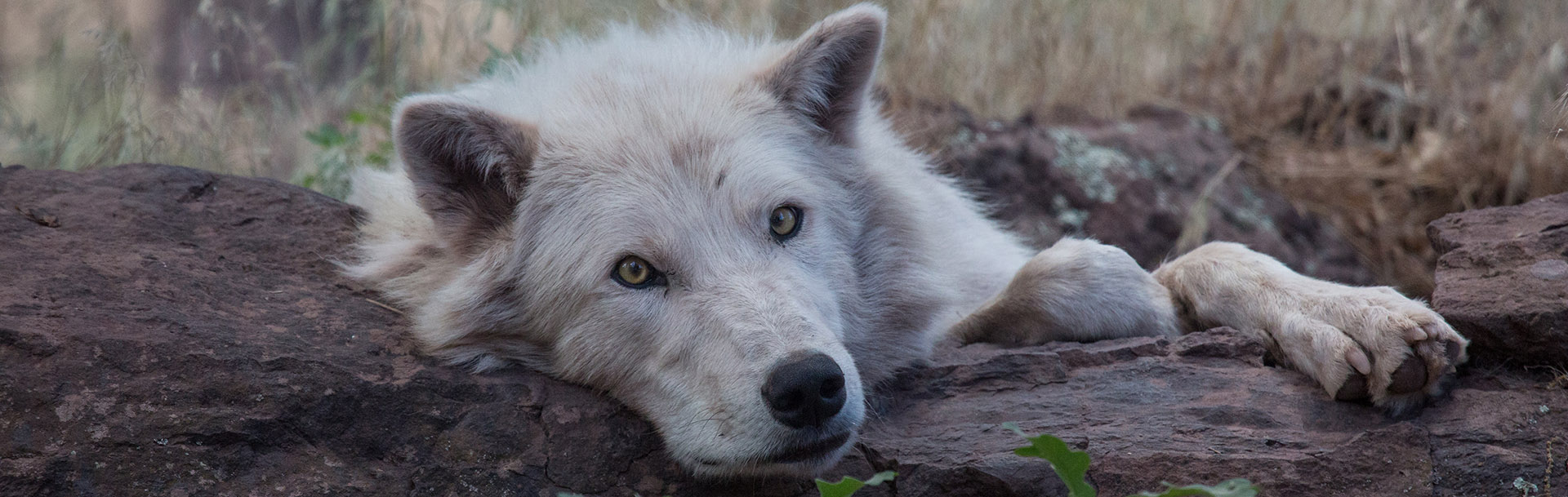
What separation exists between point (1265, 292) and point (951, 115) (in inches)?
112

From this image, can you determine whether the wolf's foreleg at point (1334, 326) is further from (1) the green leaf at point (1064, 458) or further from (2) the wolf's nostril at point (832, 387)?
(2) the wolf's nostril at point (832, 387)

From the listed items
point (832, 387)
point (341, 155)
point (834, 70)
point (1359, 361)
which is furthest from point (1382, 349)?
point (341, 155)

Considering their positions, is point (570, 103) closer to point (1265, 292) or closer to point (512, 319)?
point (512, 319)

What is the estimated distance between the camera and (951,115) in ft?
19.4

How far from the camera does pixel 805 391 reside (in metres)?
2.49

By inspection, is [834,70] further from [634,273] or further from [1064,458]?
[1064,458]

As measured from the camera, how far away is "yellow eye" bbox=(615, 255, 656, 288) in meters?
2.90

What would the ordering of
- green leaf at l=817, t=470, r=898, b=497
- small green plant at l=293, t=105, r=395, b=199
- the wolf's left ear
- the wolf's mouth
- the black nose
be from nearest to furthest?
green leaf at l=817, t=470, r=898, b=497 < the black nose < the wolf's mouth < the wolf's left ear < small green plant at l=293, t=105, r=395, b=199

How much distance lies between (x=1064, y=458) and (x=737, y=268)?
101 cm

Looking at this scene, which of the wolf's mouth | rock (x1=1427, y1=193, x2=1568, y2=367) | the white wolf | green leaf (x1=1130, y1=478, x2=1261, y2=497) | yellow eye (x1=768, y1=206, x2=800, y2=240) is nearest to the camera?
green leaf (x1=1130, y1=478, x2=1261, y2=497)

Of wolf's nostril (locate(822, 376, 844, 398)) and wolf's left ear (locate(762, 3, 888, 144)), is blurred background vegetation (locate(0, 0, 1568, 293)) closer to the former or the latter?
wolf's left ear (locate(762, 3, 888, 144))

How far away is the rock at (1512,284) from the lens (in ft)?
9.36

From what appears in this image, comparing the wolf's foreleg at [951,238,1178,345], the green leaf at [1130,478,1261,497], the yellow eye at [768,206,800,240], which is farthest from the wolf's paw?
the yellow eye at [768,206,800,240]

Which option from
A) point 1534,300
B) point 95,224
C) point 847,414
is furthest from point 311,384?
point 1534,300
